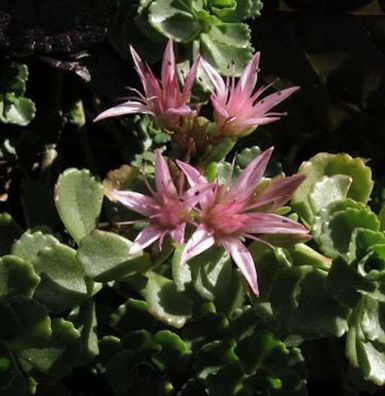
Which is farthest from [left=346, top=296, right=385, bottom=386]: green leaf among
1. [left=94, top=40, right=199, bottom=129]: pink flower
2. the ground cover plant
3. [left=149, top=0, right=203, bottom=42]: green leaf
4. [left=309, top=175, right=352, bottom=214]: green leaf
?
[left=149, top=0, right=203, bottom=42]: green leaf

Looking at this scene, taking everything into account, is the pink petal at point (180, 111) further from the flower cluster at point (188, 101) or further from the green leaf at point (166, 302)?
the green leaf at point (166, 302)

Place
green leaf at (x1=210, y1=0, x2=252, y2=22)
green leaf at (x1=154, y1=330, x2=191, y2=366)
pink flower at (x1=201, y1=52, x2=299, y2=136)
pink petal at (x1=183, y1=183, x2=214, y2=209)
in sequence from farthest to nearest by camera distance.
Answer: green leaf at (x1=210, y1=0, x2=252, y2=22) → green leaf at (x1=154, y1=330, x2=191, y2=366) → pink flower at (x1=201, y1=52, x2=299, y2=136) → pink petal at (x1=183, y1=183, x2=214, y2=209)

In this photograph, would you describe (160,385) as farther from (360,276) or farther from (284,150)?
(284,150)

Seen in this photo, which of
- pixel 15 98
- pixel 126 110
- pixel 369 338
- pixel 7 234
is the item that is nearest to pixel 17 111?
pixel 15 98

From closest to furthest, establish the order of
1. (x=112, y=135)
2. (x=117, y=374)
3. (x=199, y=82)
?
(x=117, y=374), (x=199, y=82), (x=112, y=135)

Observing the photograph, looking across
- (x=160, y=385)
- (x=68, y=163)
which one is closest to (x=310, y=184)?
(x=160, y=385)

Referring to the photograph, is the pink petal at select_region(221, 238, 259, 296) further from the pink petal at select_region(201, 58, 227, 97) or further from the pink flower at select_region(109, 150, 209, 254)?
the pink petal at select_region(201, 58, 227, 97)

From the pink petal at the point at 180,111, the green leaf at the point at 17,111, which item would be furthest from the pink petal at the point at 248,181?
the green leaf at the point at 17,111
